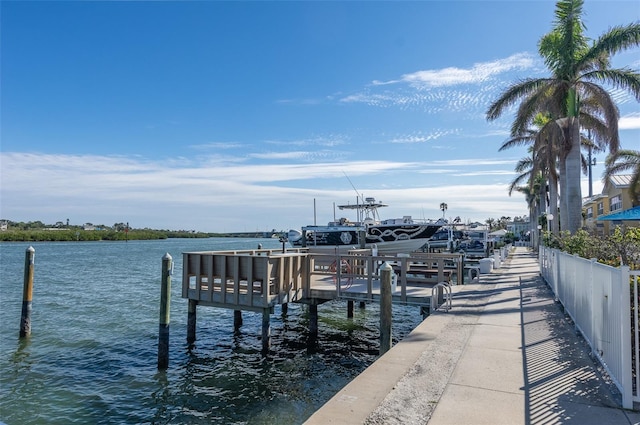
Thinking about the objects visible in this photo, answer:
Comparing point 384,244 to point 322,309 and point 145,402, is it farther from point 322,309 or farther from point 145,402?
point 145,402

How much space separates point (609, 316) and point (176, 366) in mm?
10001

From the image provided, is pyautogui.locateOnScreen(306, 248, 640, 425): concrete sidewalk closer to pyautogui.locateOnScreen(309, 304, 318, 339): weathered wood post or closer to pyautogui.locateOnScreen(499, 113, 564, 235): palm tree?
pyautogui.locateOnScreen(309, 304, 318, 339): weathered wood post

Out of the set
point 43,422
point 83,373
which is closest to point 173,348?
point 83,373

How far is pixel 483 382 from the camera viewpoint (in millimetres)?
5602

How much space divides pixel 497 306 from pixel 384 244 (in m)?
21.9

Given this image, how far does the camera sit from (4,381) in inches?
415

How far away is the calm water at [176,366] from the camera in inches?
341

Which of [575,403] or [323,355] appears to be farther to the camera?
[323,355]

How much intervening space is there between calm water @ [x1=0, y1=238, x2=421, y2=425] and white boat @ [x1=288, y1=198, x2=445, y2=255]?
45.1 feet

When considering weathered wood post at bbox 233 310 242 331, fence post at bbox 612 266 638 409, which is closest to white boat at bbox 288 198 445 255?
weathered wood post at bbox 233 310 242 331

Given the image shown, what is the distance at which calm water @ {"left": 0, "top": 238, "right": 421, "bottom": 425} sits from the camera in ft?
28.4

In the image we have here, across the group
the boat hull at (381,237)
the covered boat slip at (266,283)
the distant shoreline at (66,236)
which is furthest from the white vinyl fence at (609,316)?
the distant shoreline at (66,236)

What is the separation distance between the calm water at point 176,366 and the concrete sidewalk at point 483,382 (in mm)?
2953

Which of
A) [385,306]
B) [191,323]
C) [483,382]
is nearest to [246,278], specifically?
[191,323]
